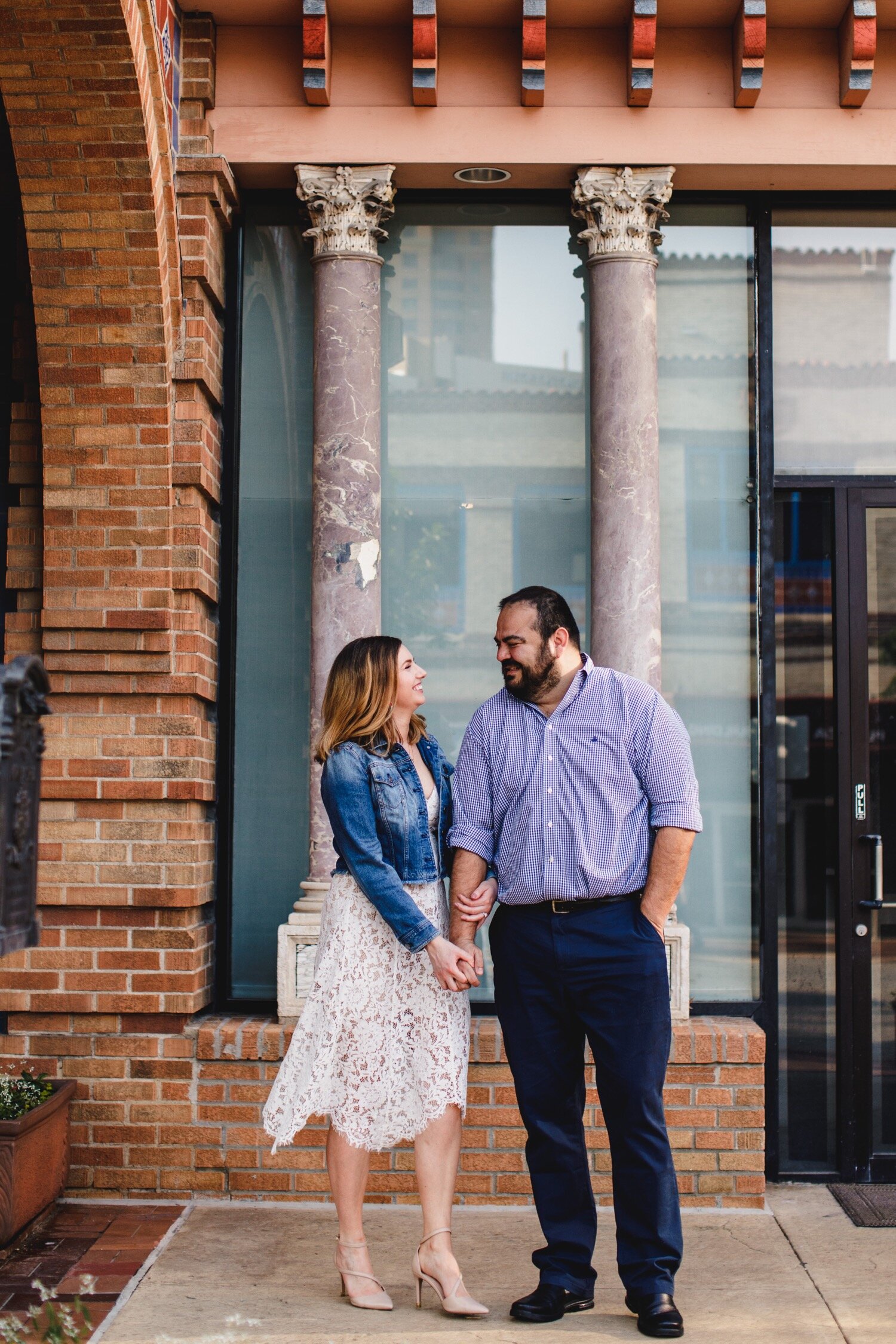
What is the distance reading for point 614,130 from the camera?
4840 mm

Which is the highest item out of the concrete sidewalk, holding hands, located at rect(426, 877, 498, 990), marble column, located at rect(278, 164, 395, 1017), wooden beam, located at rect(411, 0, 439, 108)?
wooden beam, located at rect(411, 0, 439, 108)

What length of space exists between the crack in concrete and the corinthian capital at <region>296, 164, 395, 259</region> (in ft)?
11.9

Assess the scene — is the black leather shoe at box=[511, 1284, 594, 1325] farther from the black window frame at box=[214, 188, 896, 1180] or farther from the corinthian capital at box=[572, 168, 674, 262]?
the corinthian capital at box=[572, 168, 674, 262]

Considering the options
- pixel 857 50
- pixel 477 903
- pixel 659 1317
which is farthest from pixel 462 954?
pixel 857 50

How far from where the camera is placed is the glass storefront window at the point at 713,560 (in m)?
5.02

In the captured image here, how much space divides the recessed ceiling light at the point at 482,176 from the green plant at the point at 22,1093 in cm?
349

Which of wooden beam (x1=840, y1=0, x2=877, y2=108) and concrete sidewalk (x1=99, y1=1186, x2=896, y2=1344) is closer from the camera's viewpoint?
concrete sidewalk (x1=99, y1=1186, x2=896, y2=1344)

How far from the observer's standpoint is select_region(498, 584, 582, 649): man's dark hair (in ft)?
12.0

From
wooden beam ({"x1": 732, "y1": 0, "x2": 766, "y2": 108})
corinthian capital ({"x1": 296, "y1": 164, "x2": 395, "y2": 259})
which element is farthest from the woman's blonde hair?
wooden beam ({"x1": 732, "y1": 0, "x2": 766, "y2": 108})

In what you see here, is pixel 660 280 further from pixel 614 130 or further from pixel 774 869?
pixel 774 869

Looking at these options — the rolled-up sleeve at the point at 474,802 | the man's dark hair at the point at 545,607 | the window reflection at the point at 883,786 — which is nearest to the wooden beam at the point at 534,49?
the window reflection at the point at 883,786

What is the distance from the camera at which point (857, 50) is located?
468 cm

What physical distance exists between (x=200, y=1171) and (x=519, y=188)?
3.74 metres

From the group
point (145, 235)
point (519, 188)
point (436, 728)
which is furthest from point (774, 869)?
point (145, 235)
